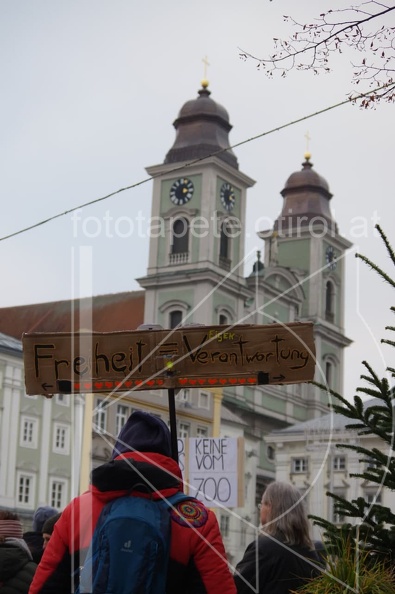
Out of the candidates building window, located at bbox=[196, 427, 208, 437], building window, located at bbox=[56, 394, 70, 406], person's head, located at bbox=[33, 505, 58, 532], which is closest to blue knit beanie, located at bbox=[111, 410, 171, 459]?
person's head, located at bbox=[33, 505, 58, 532]

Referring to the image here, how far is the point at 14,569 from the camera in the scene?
511 centimetres

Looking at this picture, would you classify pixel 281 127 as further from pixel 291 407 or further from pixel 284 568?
pixel 291 407

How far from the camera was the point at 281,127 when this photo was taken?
777 cm

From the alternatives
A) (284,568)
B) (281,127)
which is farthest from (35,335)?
(281,127)

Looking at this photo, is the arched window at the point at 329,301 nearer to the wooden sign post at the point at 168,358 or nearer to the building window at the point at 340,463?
the building window at the point at 340,463

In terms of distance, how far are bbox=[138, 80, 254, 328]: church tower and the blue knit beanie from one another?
166 feet

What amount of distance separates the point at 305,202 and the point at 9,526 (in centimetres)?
Answer: 6707

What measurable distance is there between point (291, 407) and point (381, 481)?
57.8m

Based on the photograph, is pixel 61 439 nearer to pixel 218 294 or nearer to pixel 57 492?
pixel 57 492

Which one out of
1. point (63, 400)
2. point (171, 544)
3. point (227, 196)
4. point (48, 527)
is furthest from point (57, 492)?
point (171, 544)

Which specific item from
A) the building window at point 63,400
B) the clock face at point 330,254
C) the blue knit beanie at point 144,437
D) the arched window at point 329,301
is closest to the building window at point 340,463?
the building window at point 63,400

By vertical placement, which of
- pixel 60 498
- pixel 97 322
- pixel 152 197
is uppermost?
pixel 152 197

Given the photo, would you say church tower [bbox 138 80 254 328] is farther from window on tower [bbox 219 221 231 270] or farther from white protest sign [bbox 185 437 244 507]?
white protest sign [bbox 185 437 244 507]

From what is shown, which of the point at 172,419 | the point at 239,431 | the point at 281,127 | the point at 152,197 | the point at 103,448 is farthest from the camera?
the point at 152,197
